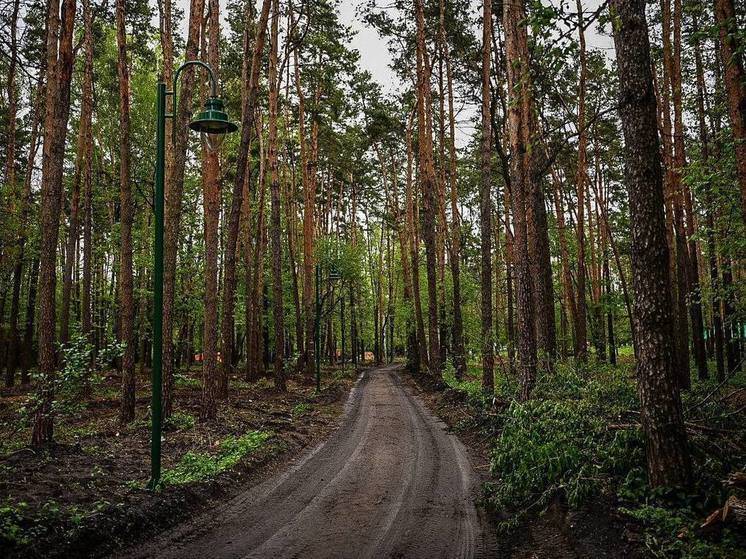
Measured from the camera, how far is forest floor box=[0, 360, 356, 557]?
4914 mm

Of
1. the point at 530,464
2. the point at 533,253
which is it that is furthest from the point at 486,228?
the point at 530,464

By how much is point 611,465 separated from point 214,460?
6.40 m

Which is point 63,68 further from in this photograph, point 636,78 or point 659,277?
point 659,277

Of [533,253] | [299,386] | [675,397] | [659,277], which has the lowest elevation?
[299,386]

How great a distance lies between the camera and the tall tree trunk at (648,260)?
504 centimetres

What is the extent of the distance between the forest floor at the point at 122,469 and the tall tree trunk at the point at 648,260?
5.65m

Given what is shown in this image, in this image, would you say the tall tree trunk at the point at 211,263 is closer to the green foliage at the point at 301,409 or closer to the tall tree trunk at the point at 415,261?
the green foliage at the point at 301,409

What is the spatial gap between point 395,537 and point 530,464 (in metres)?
2.52

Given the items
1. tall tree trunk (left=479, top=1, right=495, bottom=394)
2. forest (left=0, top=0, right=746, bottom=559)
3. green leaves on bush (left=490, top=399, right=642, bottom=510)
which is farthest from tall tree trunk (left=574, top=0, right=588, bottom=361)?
green leaves on bush (left=490, top=399, right=642, bottom=510)

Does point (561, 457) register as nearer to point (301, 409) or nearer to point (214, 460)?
point (214, 460)

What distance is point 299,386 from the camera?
2214cm

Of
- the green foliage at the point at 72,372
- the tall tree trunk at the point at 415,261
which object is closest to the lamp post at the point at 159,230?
the green foliage at the point at 72,372

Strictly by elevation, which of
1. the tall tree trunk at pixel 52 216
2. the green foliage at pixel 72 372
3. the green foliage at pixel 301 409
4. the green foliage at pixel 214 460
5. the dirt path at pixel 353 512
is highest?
the tall tree trunk at pixel 52 216

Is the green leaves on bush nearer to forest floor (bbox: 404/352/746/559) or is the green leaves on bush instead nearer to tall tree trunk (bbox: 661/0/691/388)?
forest floor (bbox: 404/352/746/559)
